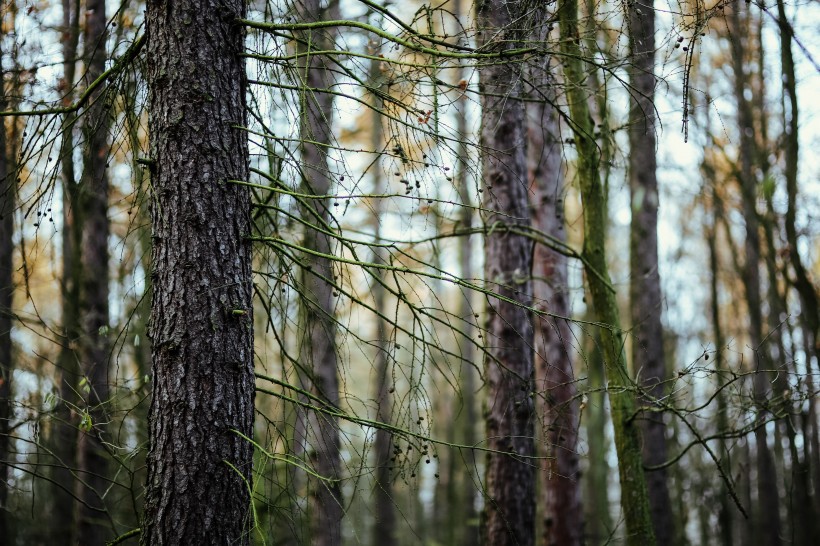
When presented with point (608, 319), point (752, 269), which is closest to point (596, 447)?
point (752, 269)

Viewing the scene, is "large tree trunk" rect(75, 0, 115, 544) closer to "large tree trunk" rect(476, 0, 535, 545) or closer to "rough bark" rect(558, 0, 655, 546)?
"large tree trunk" rect(476, 0, 535, 545)

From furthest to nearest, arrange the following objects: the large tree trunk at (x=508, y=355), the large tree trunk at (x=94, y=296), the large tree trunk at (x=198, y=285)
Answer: the large tree trunk at (x=94, y=296)
the large tree trunk at (x=508, y=355)
the large tree trunk at (x=198, y=285)

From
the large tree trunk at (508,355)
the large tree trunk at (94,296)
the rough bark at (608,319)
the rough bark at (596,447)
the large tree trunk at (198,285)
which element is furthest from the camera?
the rough bark at (596,447)

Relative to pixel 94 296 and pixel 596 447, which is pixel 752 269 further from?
pixel 94 296

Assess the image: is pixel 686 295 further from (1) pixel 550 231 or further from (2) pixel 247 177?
(2) pixel 247 177

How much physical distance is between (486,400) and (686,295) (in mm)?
14698

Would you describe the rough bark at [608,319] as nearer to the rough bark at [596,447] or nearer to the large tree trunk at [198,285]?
the large tree trunk at [198,285]

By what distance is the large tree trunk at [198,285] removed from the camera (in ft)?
10.6

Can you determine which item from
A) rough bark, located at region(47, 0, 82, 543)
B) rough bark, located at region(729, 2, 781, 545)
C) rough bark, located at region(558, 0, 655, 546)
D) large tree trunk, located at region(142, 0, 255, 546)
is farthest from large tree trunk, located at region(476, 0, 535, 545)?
rough bark, located at region(729, 2, 781, 545)

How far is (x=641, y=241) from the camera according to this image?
880 centimetres

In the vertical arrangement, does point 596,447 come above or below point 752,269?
below

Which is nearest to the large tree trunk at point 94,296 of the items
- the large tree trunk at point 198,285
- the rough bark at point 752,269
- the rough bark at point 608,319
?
the large tree trunk at point 198,285

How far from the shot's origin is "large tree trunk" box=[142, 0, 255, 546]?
322 cm

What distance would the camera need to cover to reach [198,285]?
333cm
